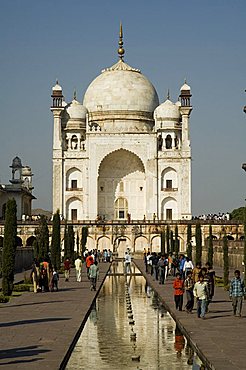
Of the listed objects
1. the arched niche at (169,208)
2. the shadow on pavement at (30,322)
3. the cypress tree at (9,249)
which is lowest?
the shadow on pavement at (30,322)

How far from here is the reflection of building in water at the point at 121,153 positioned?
60031 millimetres

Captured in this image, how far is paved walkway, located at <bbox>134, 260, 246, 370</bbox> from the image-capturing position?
32.7 ft

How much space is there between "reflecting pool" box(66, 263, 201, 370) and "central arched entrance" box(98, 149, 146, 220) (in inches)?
1647

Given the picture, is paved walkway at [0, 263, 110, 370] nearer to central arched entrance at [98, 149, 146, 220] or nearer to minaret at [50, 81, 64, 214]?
minaret at [50, 81, 64, 214]

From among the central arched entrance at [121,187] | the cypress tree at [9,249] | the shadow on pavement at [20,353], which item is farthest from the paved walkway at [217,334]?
the central arched entrance at [121,187]

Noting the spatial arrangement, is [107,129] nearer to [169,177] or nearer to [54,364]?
[169,177]

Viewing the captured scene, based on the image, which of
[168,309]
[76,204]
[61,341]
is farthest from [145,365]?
[76,204]

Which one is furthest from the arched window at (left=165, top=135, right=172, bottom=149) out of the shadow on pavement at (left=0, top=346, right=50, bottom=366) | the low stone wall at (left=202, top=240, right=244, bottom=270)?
the shadow on pavement at (left=0, top=346, right=50, bottom=366)

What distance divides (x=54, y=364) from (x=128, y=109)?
54312 millimetres

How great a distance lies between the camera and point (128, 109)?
208ft

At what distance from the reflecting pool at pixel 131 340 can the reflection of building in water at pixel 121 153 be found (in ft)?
133

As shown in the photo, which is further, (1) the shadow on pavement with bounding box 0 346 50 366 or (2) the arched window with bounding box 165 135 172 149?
(2) the arched window with bounding box 165 135 172 149

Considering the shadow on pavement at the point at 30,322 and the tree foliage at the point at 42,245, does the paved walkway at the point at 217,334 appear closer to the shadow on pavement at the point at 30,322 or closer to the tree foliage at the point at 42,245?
the shadow on pavement at the point at 30,322

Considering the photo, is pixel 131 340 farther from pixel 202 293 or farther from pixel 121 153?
pixel 121 153
